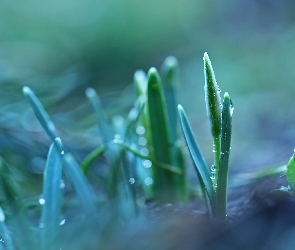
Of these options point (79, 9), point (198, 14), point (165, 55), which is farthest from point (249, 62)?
point (79, 9)

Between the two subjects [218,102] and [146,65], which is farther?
[146,65]

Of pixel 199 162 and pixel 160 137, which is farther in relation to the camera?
pixel 160 137

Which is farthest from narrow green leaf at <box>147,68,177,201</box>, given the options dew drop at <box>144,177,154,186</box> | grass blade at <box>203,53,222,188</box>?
grass blade at <box>203,53,222,188</box>

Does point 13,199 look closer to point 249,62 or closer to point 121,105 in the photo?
point 121,105

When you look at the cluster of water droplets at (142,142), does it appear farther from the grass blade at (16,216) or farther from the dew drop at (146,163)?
the grass blade at (16,216)

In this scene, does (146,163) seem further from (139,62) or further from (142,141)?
(139,62)

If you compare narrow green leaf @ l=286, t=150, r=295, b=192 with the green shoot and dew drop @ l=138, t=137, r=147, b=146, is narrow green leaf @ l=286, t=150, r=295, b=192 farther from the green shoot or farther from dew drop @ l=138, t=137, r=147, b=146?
dew drop @ l=138, t=137, r=147, b=146

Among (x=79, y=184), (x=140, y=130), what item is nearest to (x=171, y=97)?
(x=140, y=130)
